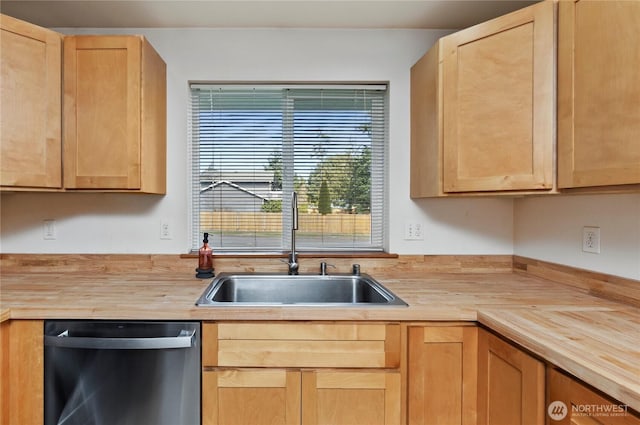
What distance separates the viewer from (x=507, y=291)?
1.59 m

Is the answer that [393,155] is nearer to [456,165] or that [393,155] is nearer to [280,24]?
[456,165]

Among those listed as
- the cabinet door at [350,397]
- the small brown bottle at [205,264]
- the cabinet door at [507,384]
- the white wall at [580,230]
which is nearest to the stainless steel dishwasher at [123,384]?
the cabinet door at [350,397]

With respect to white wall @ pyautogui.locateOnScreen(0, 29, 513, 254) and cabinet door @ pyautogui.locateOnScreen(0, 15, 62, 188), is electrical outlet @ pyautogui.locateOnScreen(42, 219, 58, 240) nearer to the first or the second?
white wall @ pyautogui.locateOnScreen(0, 29, 513, 254)

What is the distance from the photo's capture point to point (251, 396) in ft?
4.34

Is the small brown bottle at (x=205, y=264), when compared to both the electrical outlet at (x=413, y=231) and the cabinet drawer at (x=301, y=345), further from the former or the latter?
the electrical outlet at (x=413, y=231)

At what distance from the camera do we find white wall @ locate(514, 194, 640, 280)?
4.49 feet

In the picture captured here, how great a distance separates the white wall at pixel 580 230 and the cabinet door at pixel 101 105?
200cm

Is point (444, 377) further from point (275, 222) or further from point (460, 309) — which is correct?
point (275, 222)

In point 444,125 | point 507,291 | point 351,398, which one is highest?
point 444,125

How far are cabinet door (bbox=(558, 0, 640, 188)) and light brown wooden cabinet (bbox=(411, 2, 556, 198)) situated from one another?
0.06m

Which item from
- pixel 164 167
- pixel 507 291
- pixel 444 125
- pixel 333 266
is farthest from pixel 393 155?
pixel 164 167

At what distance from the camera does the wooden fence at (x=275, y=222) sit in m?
2.14

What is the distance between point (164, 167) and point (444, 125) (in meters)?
1.46

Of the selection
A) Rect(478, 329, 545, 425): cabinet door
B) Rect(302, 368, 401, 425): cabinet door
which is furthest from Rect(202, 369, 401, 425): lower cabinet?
Rect(478, 329, 545, 425): cabinet door
